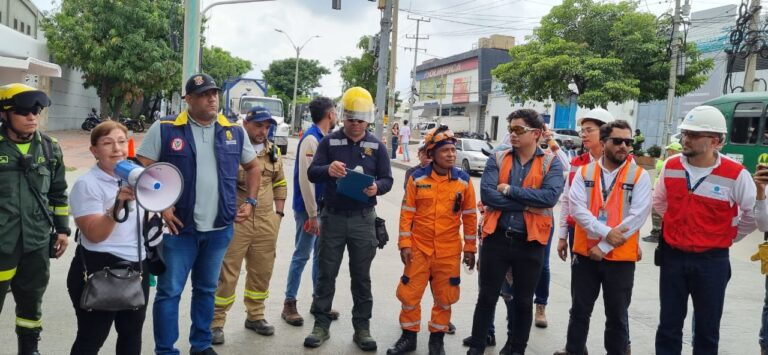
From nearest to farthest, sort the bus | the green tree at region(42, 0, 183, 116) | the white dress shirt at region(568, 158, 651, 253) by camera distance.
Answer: the white dress shirt at region(568, 158, 651, 253)
the bus
the green tree at region(42, 0, 183, 116)

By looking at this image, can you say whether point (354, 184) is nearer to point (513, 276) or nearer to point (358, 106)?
point (358, 106)

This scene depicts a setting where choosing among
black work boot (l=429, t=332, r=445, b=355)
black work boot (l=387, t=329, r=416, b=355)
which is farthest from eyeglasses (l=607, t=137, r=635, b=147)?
black work boot (l=387, t=329, r=416, b=355)

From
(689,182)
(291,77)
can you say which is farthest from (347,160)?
(291,77)

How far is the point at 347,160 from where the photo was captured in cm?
464

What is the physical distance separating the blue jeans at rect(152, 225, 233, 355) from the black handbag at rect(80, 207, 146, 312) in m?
0.58

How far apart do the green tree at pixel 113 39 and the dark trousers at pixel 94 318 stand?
24.5 meters

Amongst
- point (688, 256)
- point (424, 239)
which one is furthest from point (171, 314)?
point (688, 256)

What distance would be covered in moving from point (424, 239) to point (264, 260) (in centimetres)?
138

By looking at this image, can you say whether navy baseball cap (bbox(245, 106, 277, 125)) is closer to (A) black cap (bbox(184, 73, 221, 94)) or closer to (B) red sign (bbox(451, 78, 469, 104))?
(A) black cap (bbox(184, 73, 221, 94))

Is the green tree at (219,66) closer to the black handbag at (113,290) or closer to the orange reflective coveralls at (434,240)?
the orange reflective coveralls at (434,240)

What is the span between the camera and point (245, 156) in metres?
4.23

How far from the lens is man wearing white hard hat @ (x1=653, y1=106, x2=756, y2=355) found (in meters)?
3.88

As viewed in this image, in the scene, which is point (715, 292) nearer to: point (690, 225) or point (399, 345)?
point (690, 225)

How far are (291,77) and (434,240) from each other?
234ft
